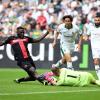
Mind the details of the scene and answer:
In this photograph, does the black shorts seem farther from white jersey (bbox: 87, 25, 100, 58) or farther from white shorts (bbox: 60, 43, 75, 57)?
white jersey (bbox: 87, 25, 100, 58)

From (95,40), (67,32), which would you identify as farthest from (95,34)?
(67,32)

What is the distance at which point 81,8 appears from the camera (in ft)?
99.6

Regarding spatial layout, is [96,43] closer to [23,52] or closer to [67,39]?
[67,39]

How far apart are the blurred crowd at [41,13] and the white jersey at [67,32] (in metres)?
8.58

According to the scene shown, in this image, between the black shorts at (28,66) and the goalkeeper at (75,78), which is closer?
the goalkeeper at (75,78)

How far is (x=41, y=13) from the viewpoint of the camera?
30000mm

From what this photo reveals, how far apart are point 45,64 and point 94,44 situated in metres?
7.79

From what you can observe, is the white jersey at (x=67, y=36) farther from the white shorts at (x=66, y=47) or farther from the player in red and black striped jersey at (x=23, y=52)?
the player in red and black striped jersey at (x=23, y=52)

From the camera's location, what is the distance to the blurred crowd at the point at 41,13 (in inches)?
1139

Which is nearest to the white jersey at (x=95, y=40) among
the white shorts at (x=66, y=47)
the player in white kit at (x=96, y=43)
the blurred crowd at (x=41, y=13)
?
the player in white kit at (x=96, y=43)

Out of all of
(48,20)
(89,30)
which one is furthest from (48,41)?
(89,30)

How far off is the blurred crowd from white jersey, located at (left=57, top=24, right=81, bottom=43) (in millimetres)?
8581

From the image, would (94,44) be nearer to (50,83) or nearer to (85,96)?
(50,83)

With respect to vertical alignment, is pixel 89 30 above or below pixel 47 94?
above
